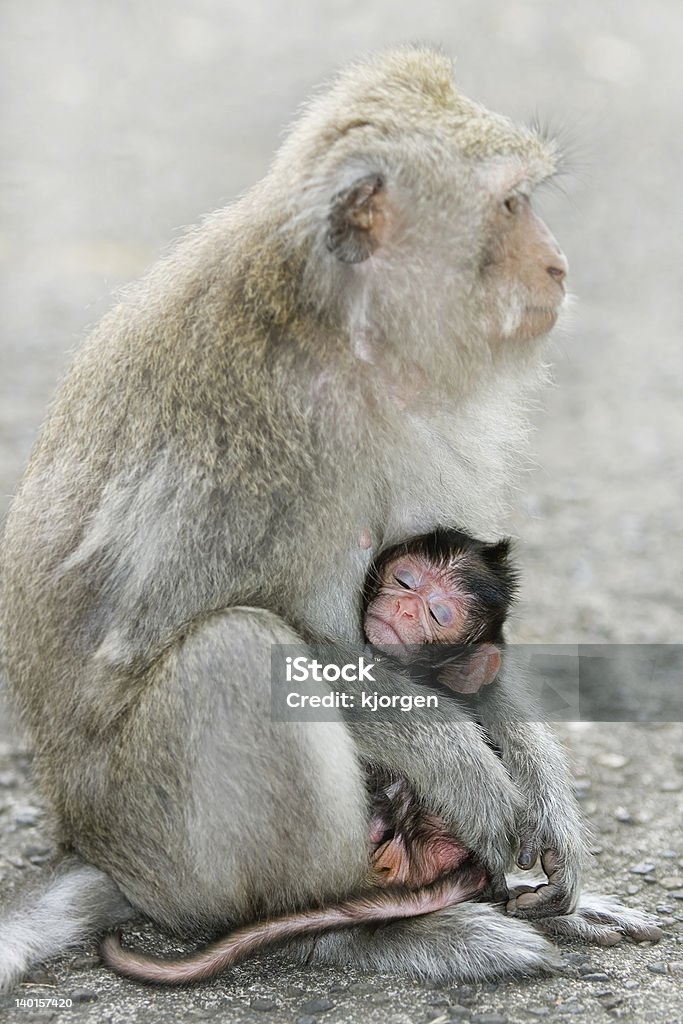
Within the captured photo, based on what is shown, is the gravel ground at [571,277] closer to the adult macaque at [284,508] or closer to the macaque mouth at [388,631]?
the adult macaque at [284,508]

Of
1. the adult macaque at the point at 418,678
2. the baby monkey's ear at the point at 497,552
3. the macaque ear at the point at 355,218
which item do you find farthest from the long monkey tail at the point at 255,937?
the macaque ear at the point at 355,218

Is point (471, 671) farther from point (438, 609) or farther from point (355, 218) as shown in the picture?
point (355, 218)

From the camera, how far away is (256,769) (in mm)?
3432

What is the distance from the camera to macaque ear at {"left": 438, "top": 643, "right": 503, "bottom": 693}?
406 centimetres

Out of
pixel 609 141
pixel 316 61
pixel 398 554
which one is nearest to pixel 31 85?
pixel 316 61

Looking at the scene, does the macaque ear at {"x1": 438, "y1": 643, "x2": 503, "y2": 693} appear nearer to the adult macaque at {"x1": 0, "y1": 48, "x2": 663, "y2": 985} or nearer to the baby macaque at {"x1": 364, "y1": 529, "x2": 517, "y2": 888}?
the baby macaque at {"x1": 364, "y1": 529, "x2": 517, "y2": 888}

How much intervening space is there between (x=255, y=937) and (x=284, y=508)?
3.68ft

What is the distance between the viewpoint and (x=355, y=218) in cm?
349

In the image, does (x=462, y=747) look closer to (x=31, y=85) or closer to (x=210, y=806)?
(x=210, y=806)

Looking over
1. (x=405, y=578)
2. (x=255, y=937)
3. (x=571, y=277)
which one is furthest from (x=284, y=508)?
(x=571, y=277)

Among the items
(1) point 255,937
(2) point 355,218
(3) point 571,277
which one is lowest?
(1) point 255,937

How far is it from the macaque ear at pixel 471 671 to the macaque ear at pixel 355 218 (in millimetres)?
1253

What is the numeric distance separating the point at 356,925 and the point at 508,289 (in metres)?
1.75

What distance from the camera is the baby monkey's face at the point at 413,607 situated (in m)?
4.02
